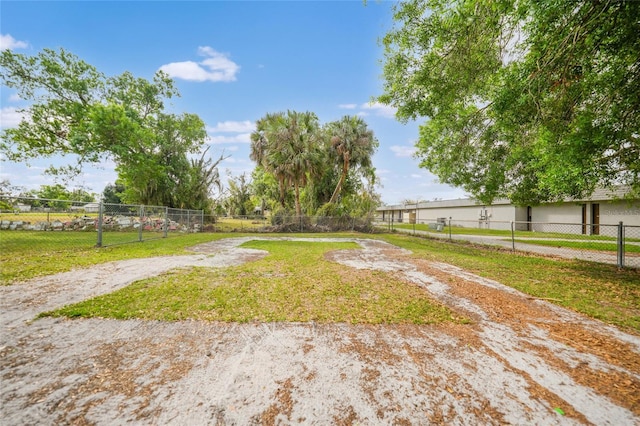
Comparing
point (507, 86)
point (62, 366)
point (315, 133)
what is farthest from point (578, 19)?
point (315, 133)

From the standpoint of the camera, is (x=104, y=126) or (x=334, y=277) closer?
(x=334, y=277)

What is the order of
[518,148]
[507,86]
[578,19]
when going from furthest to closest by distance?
[518,148], [507,86], [578,19]

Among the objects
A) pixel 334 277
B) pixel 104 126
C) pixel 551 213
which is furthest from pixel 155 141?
pixel 551 213

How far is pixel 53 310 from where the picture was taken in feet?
10.5

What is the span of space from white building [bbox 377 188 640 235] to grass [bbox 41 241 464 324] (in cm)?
584

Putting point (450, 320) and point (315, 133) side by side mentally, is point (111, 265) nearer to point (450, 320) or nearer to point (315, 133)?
point (450, 320)

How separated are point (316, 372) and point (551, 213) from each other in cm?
2442

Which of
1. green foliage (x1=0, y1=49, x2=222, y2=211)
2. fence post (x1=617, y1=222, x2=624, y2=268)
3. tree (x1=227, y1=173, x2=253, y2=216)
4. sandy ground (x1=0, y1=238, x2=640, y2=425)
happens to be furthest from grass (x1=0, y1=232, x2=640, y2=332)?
tree (x1=227, y1=173, x2=253, y2=216)

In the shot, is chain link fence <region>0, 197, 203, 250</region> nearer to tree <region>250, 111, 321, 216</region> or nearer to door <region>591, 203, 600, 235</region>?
tree <region>250, 111, 321, 216</region>

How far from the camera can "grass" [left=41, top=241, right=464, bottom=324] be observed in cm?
319

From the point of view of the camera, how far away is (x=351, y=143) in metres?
19.2

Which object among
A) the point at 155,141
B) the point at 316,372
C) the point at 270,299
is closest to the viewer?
the point at 316,372

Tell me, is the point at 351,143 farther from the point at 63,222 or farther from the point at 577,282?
the point at 63,222

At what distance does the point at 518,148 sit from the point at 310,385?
24.5ft
